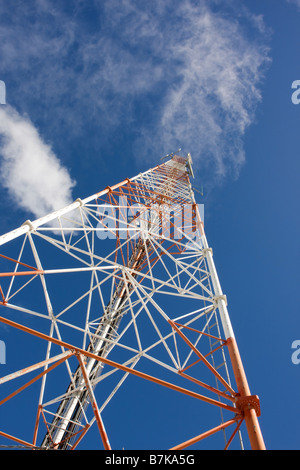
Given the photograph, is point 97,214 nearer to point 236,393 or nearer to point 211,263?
point 211,263

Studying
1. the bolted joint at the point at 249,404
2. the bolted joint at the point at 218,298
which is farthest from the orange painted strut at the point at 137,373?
the bolted joint at the point at 218,298

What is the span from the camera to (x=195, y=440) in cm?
500

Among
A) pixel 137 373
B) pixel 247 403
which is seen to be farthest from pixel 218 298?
pixel 137 373

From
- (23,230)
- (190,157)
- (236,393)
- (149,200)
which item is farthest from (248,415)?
(190,157)

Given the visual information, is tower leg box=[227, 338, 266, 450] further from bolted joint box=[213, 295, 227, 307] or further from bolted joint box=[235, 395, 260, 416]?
bolted joint box=[213, 295, 227, 307]

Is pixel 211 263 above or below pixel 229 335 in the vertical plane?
above

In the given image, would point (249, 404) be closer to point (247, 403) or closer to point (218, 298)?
point (247, 403)

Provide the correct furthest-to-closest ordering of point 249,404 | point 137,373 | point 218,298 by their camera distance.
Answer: point 218,298, point 137,373, point 249,404

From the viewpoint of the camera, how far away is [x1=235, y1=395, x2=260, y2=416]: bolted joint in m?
5.39

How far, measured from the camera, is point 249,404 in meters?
5.40

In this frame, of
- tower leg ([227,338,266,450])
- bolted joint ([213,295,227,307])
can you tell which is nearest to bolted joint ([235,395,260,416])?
tower leg ([227,338,266,450])

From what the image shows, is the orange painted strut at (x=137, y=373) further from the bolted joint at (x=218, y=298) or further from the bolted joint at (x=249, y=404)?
the bolted joint at (x=218, y=298)

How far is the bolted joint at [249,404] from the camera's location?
5.39 m
